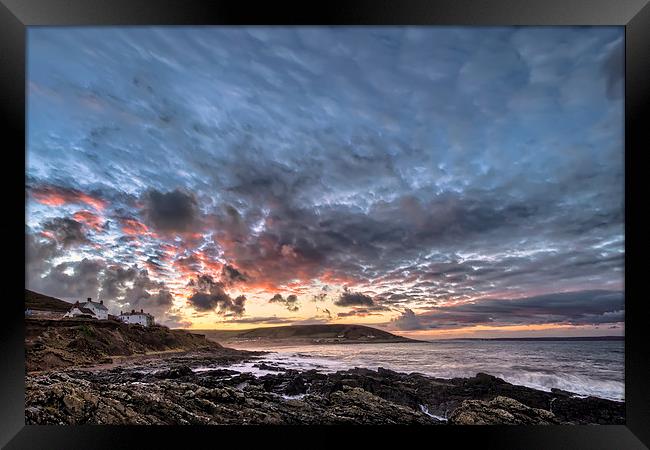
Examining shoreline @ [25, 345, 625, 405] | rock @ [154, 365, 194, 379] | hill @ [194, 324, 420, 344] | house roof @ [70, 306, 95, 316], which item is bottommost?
rock @ [154, 365, 194, 379]

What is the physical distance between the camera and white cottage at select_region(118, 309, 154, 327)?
3104 mm

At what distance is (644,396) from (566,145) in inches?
78.1

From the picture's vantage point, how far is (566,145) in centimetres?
295

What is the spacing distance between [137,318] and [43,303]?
0.74 m

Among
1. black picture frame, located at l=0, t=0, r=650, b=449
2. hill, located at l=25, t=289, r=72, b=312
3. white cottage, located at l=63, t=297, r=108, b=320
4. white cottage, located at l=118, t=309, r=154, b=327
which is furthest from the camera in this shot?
white cottage, located at l=118, t=309, r=154, b=327

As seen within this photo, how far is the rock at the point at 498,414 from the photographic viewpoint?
2951 mm

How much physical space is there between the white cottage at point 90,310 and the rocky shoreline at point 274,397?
1.63ft

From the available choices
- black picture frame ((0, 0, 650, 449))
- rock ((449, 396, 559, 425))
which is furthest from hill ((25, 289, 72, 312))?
rock ((449, 396, 559, 425))

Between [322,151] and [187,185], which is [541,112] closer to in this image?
[322,151]

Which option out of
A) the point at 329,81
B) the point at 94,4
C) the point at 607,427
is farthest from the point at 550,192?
the point at 94,4

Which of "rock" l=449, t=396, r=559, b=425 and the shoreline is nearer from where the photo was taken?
"rock" l=449, t=396, r=559, b=425

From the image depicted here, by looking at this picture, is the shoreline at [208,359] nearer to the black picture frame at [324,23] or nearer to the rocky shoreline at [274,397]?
the rocky shoreline at [274,397]

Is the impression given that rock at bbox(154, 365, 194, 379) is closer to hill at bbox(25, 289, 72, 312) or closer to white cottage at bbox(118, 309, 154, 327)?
white cottage at bbox(118, 309, 154, 327)

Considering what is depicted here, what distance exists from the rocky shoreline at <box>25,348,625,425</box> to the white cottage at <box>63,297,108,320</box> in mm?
497
